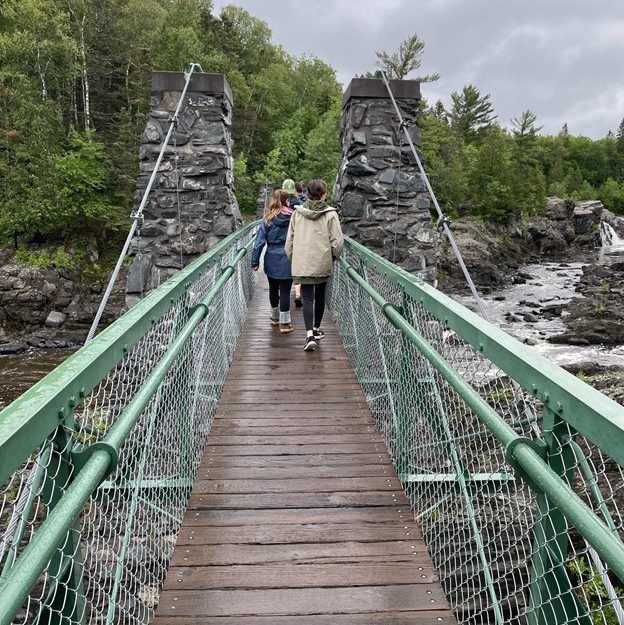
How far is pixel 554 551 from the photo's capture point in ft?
4.87

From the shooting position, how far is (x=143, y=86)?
90.2ft

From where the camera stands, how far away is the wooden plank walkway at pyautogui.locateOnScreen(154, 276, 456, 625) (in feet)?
7.37

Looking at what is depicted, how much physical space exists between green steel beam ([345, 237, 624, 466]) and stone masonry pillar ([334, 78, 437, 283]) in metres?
4.76

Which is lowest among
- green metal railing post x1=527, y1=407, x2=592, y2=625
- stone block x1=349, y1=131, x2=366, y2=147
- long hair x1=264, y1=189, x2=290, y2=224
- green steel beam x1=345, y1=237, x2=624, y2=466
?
green metal railing post x1=527, y1=407, x2=592, y2=625

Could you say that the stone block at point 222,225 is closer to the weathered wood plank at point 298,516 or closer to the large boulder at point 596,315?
the weathered wood plank at point 298,516

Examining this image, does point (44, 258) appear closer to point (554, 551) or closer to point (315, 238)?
point (315, 238)

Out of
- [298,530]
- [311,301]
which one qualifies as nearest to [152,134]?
[311,301]

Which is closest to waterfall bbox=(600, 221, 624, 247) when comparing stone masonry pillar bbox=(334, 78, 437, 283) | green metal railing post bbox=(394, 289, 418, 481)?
stone masonry pillar bbox=(334, 78, 437, 283)

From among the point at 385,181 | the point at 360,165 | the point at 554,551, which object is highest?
the point at 360,165

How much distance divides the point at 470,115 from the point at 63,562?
52.9m

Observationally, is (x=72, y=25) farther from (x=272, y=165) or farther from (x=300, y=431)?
(x=300, y=431)

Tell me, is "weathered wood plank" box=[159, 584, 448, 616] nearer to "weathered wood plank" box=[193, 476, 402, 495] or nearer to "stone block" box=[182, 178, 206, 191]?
"weathered wood plank" box=[193, 476, 402, 495]

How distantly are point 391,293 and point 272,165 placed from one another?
2691 centimetres

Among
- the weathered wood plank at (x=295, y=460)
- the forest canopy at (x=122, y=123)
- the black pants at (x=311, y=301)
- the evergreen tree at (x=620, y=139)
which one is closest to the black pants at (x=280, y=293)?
the black pants at (x=311, y=301)
